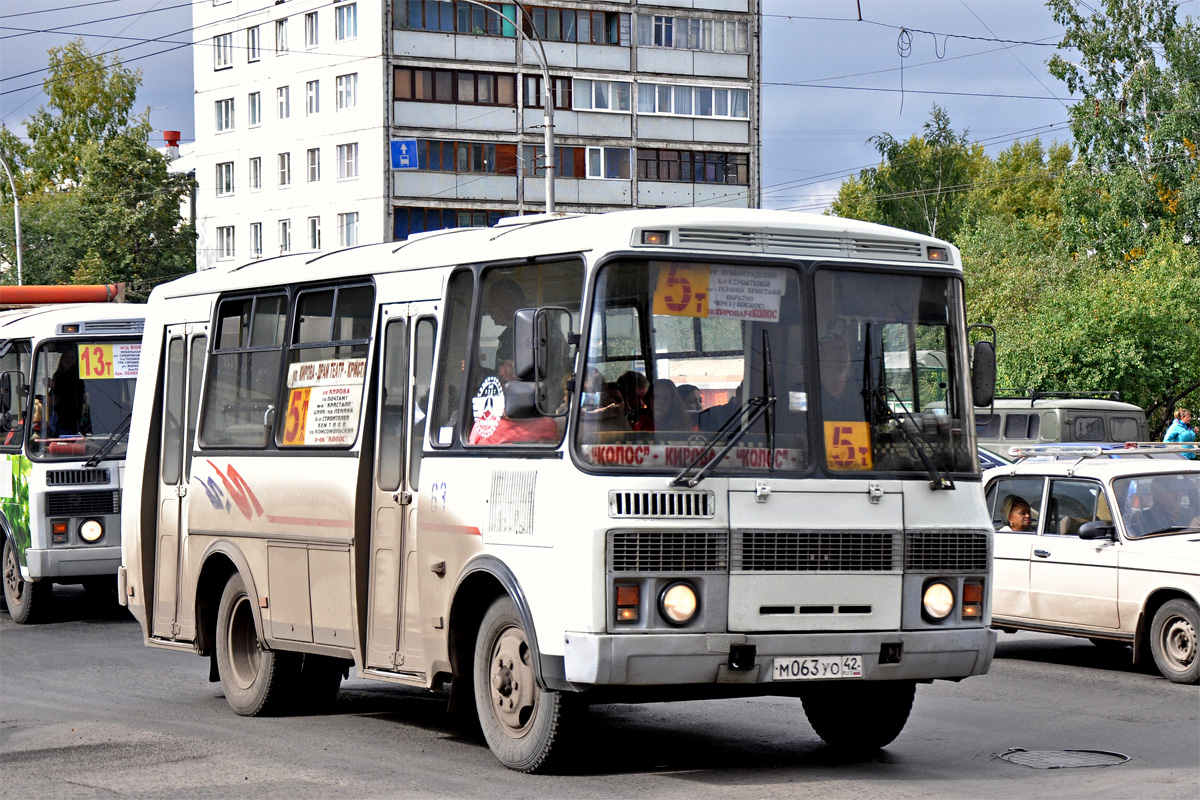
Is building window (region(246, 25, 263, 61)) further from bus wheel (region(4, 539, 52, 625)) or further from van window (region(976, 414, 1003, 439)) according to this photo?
bus wheel (region(4, 539, 52, 625))

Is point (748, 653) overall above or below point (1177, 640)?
above

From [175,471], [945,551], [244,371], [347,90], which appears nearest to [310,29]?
[347,90]

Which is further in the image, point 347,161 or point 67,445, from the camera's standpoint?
point 347,161

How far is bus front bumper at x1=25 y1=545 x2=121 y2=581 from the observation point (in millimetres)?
17344

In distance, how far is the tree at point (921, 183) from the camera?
79188 mm

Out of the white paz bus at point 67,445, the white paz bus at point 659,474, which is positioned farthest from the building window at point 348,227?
the white paz bus at point 659,474

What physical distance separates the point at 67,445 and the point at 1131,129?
44668 mm

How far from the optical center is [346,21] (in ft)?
230

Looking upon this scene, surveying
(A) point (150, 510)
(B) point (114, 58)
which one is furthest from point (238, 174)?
(A) point (150, 510)

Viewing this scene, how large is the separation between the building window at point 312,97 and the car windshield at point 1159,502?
61.6 metres

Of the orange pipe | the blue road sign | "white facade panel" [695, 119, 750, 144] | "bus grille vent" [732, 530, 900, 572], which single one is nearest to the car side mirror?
"bus grille vent" [732, 530, 900, 572]

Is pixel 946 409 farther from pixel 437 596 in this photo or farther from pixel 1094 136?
pixel 1094 136

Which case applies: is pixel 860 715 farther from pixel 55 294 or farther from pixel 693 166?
pixel 693 166

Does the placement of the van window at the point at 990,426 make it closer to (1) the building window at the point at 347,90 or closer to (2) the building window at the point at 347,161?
(2) the building window at the point at 347,161
